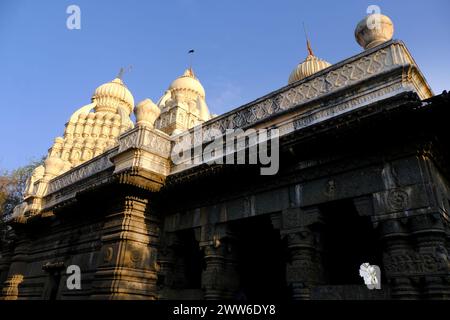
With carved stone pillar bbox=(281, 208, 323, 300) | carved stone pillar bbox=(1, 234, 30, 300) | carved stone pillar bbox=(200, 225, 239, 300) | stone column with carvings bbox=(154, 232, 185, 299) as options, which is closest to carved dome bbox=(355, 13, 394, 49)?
carved stone pillar bbox=(281, 208, 323, 300)

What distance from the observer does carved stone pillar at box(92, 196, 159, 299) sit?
24.5 feet

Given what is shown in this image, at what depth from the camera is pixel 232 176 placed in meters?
6.99

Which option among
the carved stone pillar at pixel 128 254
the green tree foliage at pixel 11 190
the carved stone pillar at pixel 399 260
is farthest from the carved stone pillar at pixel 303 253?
the green tree foliage at pixel 11 190

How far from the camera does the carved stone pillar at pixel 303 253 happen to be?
5.57 metres

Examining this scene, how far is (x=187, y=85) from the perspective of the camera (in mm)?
22938

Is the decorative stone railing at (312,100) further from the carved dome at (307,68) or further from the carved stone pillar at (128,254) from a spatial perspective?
the carved dome at (307,68)

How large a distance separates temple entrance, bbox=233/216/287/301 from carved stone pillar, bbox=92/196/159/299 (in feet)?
7.34

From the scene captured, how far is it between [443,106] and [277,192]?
3112 millimetres

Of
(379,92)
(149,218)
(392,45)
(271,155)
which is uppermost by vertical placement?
(392,45)

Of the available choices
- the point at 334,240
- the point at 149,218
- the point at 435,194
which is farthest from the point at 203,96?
the point at 435,194

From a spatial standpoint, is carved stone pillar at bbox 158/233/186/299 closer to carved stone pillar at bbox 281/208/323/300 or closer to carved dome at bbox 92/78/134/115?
carved stone pillar at bbox 281/208/323/300

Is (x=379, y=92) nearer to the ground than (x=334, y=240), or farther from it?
Result: farther from it
